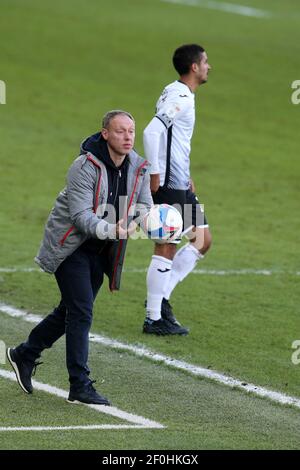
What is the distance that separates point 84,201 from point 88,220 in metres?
0.17

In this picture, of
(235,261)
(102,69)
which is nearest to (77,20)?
(102,69)

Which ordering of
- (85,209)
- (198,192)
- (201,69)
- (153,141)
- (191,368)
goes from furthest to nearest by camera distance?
(198,192) → (201,69) → (153,141) → (191,368) → (85,209)

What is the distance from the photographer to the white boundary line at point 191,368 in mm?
8906

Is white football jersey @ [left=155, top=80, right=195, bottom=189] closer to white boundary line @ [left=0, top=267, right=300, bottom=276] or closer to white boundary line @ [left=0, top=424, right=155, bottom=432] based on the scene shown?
white boundary line @ [left=0, top=267, right=300, bottom=276]

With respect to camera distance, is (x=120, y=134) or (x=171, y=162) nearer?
(x=120, y=134)

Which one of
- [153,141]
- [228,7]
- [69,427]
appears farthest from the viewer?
[228,7]

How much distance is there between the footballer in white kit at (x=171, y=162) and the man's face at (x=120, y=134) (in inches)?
99.7

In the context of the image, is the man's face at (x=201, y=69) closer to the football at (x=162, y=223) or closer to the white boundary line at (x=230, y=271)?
the football at (x=162, y=223)

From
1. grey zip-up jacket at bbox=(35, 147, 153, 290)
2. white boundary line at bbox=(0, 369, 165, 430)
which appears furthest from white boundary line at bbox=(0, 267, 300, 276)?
grey zip-up jacket at bbox=(35, 147, 153, 290)

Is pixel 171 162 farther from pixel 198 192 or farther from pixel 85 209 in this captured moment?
pixel 198 192

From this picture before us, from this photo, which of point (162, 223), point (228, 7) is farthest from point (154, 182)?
point (228, 7)

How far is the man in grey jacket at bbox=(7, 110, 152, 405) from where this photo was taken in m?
8.35

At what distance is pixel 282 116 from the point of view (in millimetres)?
A: 27312

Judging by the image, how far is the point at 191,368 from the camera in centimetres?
973
